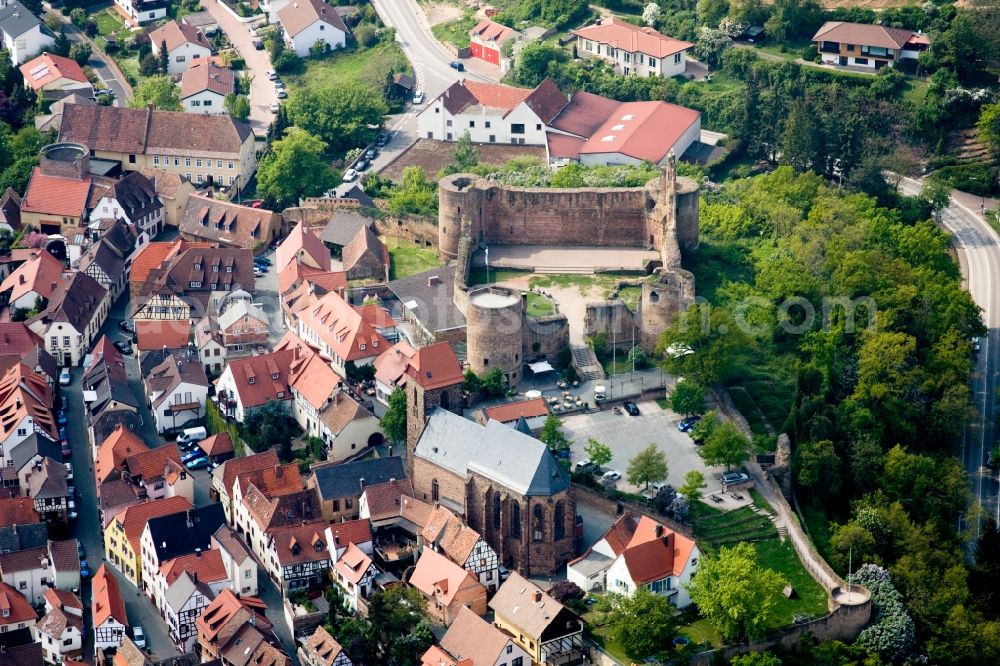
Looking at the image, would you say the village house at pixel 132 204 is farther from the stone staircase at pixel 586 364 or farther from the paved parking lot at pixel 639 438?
the paved parking lot at pixel 639 438

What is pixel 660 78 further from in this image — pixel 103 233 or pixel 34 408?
pixel 34 408

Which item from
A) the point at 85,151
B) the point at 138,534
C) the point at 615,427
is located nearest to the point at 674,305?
the point at 615,427

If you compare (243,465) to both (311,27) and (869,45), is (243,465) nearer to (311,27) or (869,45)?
(311,27)

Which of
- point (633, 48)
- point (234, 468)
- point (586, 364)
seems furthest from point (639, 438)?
point (633, 48)

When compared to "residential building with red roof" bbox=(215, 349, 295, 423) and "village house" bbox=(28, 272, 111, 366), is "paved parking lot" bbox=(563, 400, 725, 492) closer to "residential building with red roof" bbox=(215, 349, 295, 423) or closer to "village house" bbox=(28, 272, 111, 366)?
"residential building with red roof" bbox=(215, 349, 295, 423)

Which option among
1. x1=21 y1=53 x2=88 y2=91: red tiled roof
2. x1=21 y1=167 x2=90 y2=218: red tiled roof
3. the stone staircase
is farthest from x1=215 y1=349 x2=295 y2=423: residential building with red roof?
x1=21 y1=53 x2=88 y2=91: red tiled roof
